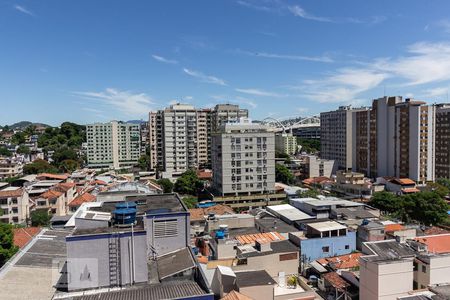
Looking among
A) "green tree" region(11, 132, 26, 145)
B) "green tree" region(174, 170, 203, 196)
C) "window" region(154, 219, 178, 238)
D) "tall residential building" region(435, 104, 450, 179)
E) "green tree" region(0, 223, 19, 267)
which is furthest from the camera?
"green tree" region(11, 132, 26, 145)

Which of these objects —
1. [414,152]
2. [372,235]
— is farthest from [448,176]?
[372,235]

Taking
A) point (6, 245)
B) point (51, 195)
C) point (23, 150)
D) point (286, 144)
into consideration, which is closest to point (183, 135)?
point (51, 195)

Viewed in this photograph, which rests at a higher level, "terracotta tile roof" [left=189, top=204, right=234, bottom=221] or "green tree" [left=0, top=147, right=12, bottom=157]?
"green tree" [left=0, top=147, right=12, bottom=157]

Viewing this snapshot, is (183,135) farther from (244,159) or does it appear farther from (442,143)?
(442,143)

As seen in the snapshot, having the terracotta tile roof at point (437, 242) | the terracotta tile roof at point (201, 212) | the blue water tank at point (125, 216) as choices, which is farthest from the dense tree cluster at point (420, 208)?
the blue water tank at point (125, 216)

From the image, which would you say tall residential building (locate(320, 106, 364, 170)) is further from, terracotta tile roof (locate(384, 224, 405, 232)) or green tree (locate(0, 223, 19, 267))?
green tree (locate(0, 223, 19, 267))

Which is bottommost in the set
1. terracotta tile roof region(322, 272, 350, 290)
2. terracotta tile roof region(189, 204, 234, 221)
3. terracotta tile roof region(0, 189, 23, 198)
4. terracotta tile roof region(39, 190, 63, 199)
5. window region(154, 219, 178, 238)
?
terracotta tile roof region(322, 272, 350, 290)

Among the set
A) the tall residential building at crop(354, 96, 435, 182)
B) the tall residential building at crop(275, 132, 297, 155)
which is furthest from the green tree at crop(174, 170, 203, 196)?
the tall residential building at crop(275, 132, 297, 155)
